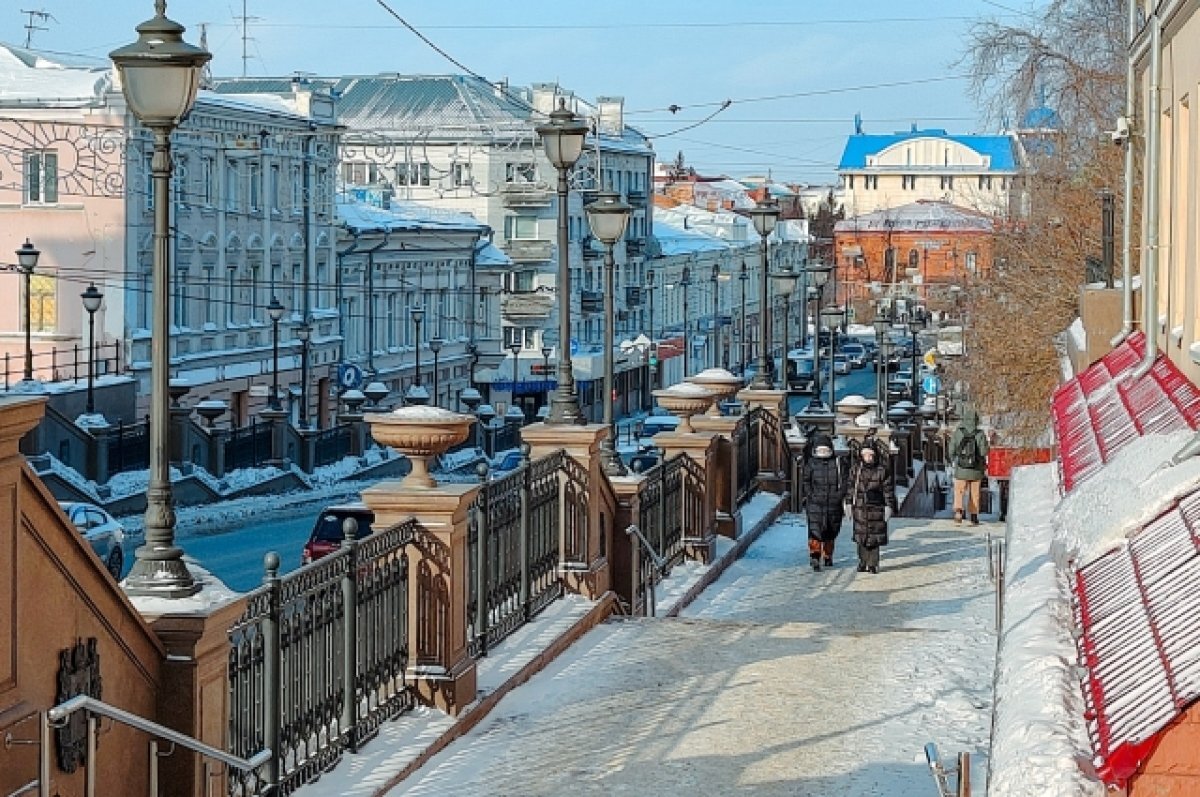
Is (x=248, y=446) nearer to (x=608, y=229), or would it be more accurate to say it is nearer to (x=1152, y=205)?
(x=608, y=229)

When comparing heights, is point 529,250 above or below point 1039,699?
above

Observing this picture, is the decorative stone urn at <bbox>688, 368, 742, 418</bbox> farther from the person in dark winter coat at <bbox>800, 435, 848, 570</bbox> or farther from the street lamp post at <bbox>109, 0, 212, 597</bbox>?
the street lamp post at <bbox>109, 0, 212, 597</bbox>

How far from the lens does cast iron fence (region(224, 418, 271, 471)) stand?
147 feet

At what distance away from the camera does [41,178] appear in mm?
50219

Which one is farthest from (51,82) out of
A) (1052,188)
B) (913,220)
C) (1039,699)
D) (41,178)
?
(913,220)

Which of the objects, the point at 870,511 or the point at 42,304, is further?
the point at 42,304

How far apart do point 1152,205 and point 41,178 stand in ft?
136

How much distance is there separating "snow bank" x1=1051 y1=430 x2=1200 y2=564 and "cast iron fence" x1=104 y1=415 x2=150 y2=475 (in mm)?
32450

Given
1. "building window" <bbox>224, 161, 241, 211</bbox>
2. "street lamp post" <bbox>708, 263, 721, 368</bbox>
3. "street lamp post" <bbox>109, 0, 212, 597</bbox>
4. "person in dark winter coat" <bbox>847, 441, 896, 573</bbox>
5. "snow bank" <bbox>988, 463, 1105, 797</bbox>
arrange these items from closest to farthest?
"snow bank" <bbox>988, 463, 1105, 797</bbox>
"street lamp post" <bbox>109, 0, 212, 597</bbox>
"person in dark winter coat" <bbox>847, 441, 896, 573</bbox>
"building window" <bbox>224, 161, 241, 211</bbox>
"street lamp post" <bbox>708, 263, 721, 368</bbox>

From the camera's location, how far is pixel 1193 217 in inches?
412

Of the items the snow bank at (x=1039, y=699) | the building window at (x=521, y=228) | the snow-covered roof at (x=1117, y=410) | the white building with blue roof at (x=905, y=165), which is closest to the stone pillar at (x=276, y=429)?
the snow-covered roof at (x=1117, y=410)

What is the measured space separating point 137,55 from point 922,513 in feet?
98.8

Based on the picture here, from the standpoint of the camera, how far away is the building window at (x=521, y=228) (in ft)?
270

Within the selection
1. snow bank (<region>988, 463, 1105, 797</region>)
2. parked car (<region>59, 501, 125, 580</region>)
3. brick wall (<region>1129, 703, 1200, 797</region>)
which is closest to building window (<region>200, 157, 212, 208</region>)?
parked car (<region>59, 501, 125, 580</region>)
